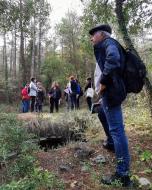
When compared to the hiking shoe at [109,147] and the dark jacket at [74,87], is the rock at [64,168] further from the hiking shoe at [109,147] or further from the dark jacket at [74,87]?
the dark jacket at [74,87]

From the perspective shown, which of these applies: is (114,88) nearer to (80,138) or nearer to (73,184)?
(73,184)

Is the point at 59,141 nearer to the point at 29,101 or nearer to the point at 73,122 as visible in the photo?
the point at 73,122

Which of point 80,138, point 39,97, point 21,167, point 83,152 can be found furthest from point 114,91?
point 39,97

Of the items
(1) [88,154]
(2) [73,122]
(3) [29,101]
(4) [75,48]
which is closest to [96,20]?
(2) [73,122]

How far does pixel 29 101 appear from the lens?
2183 cm

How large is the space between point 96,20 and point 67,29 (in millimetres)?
33473

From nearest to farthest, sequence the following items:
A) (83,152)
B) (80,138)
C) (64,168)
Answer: (64,168) < (83,152) < (80,138)

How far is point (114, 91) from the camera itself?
5570mm

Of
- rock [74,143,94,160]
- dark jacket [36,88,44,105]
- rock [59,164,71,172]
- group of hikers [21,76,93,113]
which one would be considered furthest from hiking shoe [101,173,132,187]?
dark jacket [36,88,44,105]

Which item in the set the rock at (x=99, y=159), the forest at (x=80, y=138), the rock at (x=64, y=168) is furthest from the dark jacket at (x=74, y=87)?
the rock at (x=64, y=168)

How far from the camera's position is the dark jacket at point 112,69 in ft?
18.0

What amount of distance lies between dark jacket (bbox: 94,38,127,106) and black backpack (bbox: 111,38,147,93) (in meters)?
0.09

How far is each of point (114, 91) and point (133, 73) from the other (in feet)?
1.35

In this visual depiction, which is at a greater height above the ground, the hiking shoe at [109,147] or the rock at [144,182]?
the hiking shoe at [109,147]
